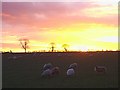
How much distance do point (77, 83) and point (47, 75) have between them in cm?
344

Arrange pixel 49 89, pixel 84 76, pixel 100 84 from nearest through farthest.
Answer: pixel 49 89, pixel 100 84, pixel 84 76

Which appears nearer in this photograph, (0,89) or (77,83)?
(0,89)

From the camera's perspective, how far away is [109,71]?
23.2m

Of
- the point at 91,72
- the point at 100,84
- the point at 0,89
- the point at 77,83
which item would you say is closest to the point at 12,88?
the point at 0,89

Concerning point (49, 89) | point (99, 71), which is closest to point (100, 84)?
point (49, 89)

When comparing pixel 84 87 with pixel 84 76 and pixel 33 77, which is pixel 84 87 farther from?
pixel 33 77

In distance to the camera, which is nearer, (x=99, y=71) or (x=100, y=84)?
(x=100, y=84)

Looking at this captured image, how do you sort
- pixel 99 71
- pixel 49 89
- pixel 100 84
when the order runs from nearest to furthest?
pixel 49 89 → pixel 100 84 → pixel 99 71

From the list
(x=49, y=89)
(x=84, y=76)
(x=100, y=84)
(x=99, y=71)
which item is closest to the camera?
(x=49, y=89)

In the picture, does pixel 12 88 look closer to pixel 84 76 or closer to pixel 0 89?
pixel 0 89

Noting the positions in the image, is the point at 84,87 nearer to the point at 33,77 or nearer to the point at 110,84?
the point at 110,84

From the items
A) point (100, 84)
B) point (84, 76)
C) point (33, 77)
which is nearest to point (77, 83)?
point (100, 84)

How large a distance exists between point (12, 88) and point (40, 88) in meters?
1.56

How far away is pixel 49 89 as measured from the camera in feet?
55.1
